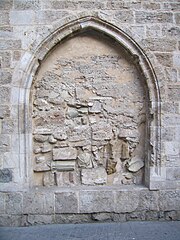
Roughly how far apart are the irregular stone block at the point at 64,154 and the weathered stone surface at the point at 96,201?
0.53 metres

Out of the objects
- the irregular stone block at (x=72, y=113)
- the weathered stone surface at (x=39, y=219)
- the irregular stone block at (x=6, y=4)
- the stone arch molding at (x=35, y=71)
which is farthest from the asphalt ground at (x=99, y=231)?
the irregular stone block at (x=6, y=4)

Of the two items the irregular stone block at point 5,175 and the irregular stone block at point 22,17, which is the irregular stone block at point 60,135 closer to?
the irregular stone block at point 5,175

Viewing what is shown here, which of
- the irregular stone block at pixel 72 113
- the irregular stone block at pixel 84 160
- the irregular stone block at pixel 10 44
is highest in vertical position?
the irregular stone block at pixel 10 44

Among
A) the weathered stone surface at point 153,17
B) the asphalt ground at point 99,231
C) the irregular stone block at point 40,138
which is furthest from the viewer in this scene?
the irregular stone block at point 40,138

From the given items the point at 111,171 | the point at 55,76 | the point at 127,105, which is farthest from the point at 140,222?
the point at 55,76

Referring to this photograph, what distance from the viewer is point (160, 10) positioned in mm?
3643

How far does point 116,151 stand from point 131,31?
1.78 m

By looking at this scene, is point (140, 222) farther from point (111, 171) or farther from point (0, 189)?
point (0, 189)

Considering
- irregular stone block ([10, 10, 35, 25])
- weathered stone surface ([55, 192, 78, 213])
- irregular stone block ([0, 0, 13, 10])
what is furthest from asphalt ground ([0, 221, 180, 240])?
irregular stone block ([0, 0, 13, 10])

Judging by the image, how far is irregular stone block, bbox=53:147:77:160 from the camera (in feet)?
12.3

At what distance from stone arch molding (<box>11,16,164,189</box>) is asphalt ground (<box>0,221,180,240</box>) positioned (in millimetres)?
568

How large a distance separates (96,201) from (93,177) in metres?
0.36

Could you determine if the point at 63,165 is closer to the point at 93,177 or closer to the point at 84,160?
the point at 84,160

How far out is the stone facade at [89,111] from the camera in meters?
3.55
